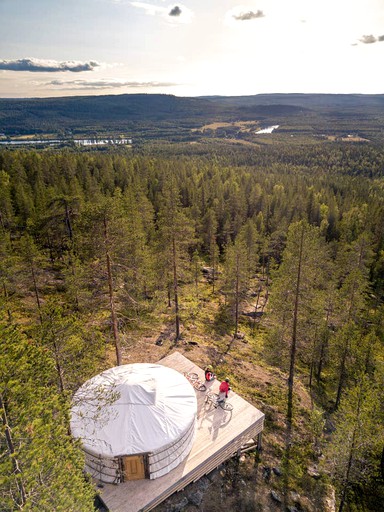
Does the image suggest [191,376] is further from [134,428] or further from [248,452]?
[134,428]

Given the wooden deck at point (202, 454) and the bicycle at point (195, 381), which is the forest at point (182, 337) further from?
the bicycle at point (195, 381)

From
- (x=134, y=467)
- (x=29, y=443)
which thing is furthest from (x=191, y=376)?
(x=29, y=443)

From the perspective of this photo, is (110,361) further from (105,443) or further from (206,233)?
(206,233)

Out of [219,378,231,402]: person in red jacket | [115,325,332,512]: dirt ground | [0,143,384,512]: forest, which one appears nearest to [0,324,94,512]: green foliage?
[0,143,384,512]: forest

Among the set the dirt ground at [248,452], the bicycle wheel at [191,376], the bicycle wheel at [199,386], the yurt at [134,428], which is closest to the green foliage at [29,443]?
the yurt at [134,428]

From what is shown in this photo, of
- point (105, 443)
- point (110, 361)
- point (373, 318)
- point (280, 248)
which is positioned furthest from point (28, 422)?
point (280, 248)

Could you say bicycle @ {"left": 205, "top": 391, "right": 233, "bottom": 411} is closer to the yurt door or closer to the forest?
the forest
